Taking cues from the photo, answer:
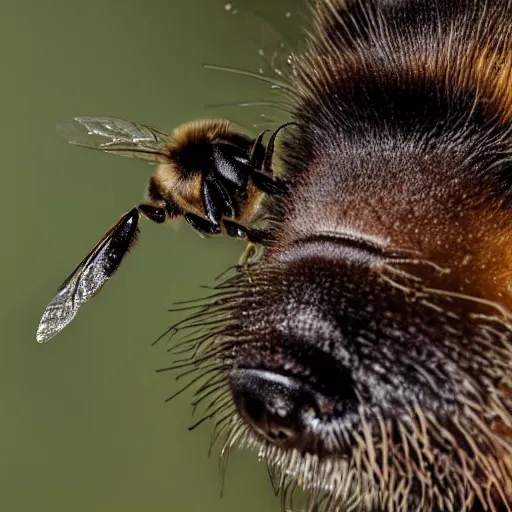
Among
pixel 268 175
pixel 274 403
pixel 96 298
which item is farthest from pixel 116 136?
pixel 96 298

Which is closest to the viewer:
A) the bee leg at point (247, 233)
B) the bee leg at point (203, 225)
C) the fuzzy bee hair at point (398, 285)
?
the fuzzy bee hair at point (398, 285)

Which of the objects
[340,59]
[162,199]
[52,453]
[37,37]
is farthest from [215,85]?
[340,59]

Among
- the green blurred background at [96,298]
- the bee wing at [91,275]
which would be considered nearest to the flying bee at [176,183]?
the bee wing at [91,275]

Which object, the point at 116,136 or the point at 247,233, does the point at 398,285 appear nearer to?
the point at 247,233

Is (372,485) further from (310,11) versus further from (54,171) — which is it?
(54,171)

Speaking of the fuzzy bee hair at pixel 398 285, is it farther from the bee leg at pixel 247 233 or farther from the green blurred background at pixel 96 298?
the green blurred background at pixel 96 298

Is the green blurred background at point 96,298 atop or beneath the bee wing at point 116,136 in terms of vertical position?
atop

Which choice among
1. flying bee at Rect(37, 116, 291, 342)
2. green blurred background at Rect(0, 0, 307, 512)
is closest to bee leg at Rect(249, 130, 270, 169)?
flying bee at Rect(37, 116, 291, 342)
